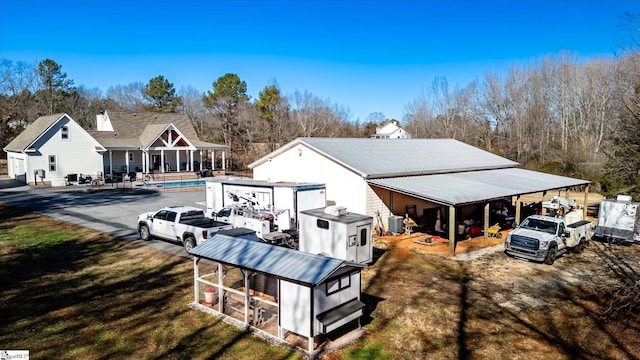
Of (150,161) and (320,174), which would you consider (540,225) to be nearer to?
(320,174)

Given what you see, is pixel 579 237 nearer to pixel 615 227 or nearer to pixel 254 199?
pixel 615 227

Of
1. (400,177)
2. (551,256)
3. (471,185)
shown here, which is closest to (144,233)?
(400,177)

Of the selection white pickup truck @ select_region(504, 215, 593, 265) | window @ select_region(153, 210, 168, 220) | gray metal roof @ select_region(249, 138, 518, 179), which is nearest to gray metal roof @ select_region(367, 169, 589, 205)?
gray metal roof @ select_region(249, 138, 518, 179)

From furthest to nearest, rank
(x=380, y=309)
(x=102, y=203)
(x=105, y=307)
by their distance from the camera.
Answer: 1. (x=102, y=203)
2. (x=380, y=309)
3. (x=105, y=307)

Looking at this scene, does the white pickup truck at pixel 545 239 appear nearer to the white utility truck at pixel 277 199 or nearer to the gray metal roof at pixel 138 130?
the white utility truck at pixel 277 199

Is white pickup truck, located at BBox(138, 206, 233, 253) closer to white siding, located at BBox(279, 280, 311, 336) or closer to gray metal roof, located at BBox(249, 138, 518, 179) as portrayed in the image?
white siding, located at BBox(279, 280, 311, 336)

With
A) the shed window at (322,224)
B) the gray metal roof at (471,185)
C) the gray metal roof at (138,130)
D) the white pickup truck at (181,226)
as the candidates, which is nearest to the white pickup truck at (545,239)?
the gray metal roof at (471,185)
